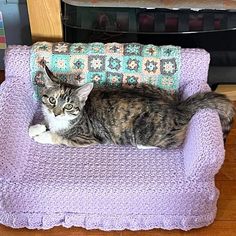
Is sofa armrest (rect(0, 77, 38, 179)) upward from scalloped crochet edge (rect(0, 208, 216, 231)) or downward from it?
upward

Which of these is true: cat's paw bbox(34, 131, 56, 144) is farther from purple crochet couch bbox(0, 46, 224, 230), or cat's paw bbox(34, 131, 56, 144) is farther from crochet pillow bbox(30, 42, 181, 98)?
crochet pillow bbox(30, 42, 181, 98)

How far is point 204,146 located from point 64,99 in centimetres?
48

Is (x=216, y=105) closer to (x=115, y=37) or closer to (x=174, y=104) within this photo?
(x=174, y=104)

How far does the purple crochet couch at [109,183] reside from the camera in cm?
137

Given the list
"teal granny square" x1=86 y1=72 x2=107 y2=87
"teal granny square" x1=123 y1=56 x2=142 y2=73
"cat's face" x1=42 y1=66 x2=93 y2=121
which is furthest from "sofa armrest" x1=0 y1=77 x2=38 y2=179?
"teal granny square" x1=123 y1=56 x2=142 y2=73

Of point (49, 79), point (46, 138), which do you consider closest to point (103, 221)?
point (46, 138)

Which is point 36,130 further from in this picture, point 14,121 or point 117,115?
point 117,115

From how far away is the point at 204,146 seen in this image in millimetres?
1327

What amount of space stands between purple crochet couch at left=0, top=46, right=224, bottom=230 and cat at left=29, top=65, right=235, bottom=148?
4cm

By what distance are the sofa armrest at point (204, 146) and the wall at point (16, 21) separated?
0.97 metres

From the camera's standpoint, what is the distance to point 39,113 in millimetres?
1701

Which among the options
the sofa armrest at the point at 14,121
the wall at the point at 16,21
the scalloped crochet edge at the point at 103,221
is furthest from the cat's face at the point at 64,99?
the wall at the point at 16,21

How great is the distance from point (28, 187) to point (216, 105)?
26.3 inches

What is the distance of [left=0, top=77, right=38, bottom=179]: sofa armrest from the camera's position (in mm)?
1382
